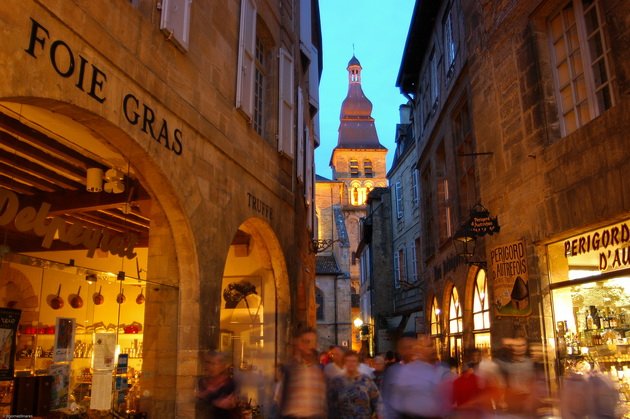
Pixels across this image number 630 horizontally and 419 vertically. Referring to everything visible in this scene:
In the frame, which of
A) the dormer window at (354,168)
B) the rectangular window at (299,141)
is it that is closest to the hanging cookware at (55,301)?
the rectangular window at (299,141)

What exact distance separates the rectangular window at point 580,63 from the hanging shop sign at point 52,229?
5.73m

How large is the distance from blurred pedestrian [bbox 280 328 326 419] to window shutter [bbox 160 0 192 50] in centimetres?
382

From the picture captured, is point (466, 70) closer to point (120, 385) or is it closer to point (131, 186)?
point (131, 186)

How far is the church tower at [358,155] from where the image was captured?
65062 mm

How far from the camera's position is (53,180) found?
7645 millimetres

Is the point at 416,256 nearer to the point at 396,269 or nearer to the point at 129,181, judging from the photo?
the point at 396,269

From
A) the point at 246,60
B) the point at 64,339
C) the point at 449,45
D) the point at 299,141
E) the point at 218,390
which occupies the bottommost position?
the point at 218,390

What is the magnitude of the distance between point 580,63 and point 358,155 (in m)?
61.2

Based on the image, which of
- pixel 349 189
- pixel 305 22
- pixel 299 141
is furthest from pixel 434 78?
pixel 349 189

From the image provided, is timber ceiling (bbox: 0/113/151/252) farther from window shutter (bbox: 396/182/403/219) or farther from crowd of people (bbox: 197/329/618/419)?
window shutter (bbox: 396/182/403/219)

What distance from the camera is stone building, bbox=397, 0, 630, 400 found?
6.28 m

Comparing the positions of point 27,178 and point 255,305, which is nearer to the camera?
point 27,178

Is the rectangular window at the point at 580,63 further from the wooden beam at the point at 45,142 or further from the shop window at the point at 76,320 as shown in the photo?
the wooden beam at the point at 45,142

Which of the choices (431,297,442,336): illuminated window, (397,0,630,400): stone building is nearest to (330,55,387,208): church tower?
(431,297,442,336): illuminated window
